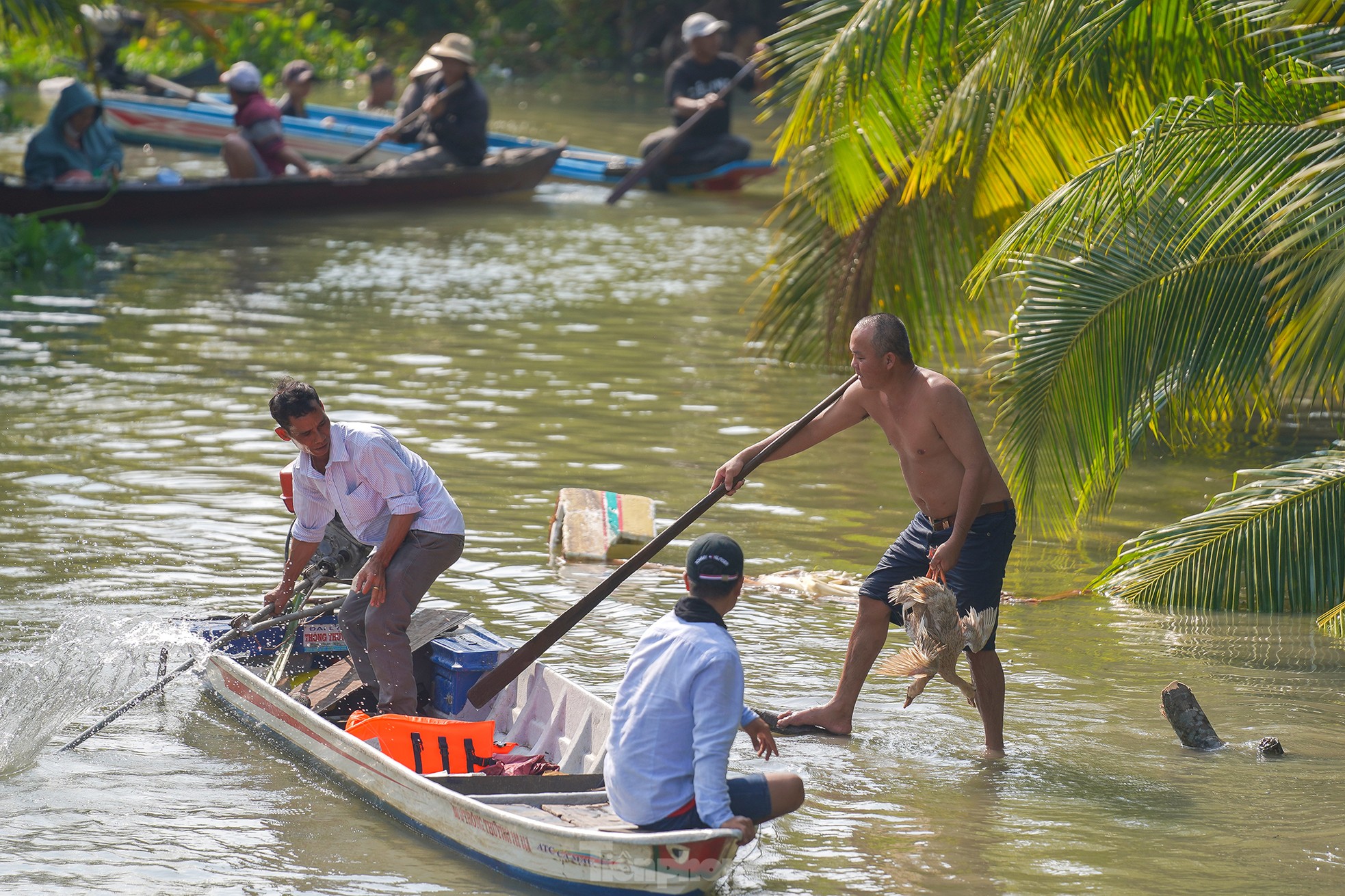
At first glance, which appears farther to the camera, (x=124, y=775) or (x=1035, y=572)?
(x=1035, y=572)

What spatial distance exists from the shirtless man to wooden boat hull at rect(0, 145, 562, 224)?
13.3 metres

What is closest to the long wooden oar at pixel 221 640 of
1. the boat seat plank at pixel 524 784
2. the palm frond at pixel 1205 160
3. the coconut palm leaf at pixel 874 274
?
the boat seat plank at pixel 524 784

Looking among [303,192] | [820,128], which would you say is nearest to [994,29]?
[820,128]

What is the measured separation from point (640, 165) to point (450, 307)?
6766 mm

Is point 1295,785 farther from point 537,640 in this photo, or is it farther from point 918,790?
point 537,640

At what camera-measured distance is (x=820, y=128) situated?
10328mm

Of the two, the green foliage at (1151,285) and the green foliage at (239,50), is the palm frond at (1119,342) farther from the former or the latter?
the green foliage at (239,50)

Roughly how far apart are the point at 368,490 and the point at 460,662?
89 centimetres

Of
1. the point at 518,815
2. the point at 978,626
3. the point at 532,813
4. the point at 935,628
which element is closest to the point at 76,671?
the point at 532,813

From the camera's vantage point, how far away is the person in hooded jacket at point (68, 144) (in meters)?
17.9

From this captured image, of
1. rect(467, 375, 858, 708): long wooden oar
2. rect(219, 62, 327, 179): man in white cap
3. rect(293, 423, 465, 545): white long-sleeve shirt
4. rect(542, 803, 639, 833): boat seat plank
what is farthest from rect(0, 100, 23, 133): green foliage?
rect(542, 803, 639, 833): boat seat plank

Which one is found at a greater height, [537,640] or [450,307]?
[450,307]

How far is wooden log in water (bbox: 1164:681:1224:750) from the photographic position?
22.5 feet

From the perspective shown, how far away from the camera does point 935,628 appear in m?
6.48
